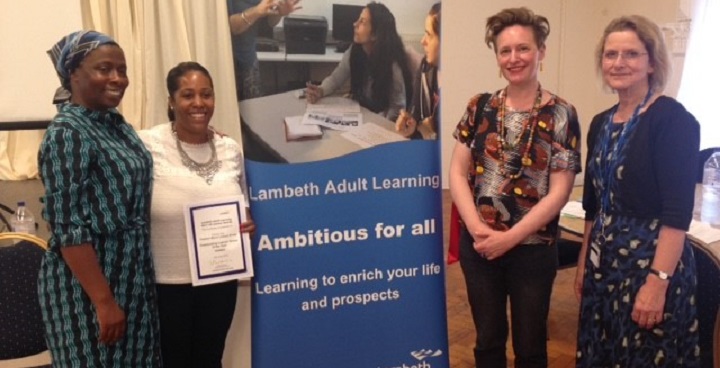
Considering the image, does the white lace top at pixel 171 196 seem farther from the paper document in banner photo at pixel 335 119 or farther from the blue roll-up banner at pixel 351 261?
the paper document in banner photo at pixel 335 119

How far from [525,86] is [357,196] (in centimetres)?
70

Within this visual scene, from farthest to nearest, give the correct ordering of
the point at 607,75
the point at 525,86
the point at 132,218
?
the point at 525,86, the point at 607,75, the point at 132,218

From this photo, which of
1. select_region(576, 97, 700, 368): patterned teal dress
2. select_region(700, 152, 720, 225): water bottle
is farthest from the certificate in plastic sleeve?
select_region(700, 152, 720, 225): water bottle

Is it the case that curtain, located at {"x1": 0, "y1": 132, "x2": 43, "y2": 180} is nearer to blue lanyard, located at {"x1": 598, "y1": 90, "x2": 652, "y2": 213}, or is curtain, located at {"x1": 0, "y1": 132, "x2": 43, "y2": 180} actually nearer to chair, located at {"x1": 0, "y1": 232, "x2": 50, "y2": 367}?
chair, located at {"x1": 0, "y1": 232, "x2": 50, "y2": 367}

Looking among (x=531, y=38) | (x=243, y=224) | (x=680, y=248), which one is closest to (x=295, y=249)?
→ (x=243, y=224)

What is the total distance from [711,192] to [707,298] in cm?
123

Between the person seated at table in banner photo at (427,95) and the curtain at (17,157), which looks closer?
the person seated at table in banner photo at (427,95)

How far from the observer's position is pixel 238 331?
235 centimetres

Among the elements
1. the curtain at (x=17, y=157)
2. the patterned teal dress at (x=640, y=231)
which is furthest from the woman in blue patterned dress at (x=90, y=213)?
the curtain at (x=17, y=157)

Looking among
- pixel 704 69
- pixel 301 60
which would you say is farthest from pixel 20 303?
pixel 704 69

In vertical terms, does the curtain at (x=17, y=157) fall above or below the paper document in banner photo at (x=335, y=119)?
below

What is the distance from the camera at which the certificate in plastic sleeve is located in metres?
1.72

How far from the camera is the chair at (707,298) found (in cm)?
161

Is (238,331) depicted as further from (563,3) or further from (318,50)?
(563,3)
